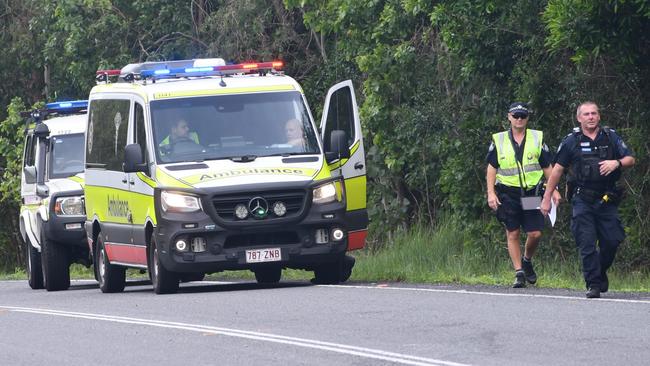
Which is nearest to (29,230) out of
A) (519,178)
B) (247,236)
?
(247,236)

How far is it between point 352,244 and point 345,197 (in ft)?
1.97

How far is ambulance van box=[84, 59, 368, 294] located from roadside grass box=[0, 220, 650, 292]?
1.03 m

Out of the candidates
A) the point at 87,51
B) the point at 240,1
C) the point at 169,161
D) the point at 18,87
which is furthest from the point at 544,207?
the point at 18,87

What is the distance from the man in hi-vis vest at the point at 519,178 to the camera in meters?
14.4

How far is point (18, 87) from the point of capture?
3669cm

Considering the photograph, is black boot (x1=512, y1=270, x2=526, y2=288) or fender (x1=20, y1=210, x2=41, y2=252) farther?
fender (x1=20, y1=210, x2=41, y2=252)

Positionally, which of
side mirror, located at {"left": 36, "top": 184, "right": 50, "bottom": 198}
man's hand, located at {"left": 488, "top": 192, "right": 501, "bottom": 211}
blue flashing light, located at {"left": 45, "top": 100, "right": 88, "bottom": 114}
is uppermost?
blue flashing light, located at {"left": 45, "top": 100, "right": 88, "bottom": 114}

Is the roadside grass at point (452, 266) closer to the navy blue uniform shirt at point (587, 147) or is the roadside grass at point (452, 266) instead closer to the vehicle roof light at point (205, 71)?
the navy blue uniform shirt at point (587, 147)

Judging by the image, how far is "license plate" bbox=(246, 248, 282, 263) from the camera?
A: 50.1 feet

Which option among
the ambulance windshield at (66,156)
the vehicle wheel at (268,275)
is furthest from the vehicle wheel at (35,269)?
the vehicle wheel at (268,275)

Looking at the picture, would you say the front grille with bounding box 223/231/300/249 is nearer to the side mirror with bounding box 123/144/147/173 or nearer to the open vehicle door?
the open vehicle door

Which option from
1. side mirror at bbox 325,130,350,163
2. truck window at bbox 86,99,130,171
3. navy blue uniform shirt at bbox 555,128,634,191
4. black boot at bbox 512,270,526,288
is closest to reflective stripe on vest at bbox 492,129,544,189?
black boot at bbox 512,270,526,288

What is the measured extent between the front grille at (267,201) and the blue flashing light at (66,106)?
7.87m

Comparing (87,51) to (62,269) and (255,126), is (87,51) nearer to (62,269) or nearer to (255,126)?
(62,269)
